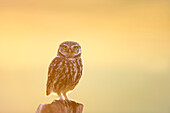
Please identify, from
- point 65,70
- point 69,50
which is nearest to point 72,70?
point 65,70

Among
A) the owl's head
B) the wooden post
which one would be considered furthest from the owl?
the wooden post

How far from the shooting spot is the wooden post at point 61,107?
3.45 m

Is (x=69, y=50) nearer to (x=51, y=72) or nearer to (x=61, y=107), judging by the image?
(x=51, y=72)

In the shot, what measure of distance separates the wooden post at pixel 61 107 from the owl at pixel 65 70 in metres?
0.39

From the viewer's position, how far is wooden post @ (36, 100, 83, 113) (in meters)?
3.45

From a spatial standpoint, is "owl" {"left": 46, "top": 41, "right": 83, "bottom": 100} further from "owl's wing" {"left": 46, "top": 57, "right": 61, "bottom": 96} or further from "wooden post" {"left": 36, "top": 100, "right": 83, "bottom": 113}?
"wooden post" {"left": 36, "top": 100, "right": 83, "bottom": 113}

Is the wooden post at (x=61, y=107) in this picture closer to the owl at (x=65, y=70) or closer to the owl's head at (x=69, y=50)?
the owl at (x=65, y=70)

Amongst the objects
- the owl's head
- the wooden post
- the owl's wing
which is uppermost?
the owl's head

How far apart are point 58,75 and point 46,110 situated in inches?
A: 30.8

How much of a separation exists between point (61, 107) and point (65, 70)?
752 millimetres

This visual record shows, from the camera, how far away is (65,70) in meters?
4.14

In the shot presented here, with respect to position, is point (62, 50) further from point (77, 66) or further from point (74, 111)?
point (74, 111)

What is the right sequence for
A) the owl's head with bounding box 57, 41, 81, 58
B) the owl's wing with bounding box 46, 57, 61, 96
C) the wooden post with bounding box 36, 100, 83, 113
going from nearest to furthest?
1. the wooden post with bounding box 36, 100, 83, 113
2. the owl's wing with bounding box 46, 57, 61, 96
3. the owl's head with bounding box 57, 41, 81, 58

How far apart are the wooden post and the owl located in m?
0.39
